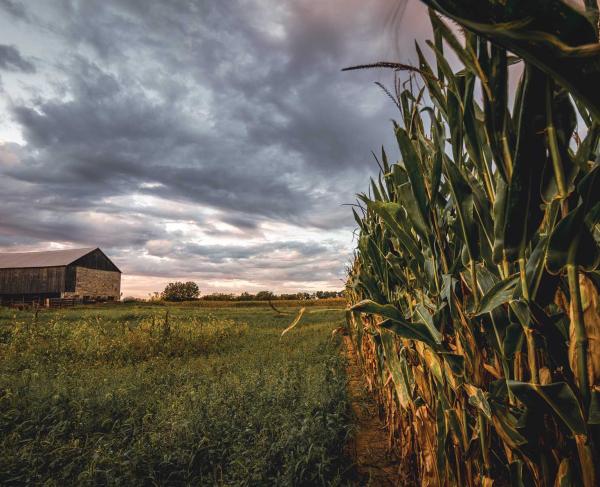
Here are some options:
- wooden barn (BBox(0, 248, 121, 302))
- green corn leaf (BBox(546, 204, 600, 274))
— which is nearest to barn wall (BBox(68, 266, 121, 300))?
wooden barn (BBox(0, 248, 121, 302))

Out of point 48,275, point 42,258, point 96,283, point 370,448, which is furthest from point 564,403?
point 42,258

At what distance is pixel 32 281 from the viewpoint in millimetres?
31594

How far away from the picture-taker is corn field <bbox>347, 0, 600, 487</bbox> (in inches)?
27.5

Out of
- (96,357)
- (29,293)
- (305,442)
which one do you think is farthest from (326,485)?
(29,293)

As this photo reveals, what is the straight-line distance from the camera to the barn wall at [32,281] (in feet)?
102

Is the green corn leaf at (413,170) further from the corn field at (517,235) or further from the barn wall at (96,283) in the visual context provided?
the barn wall at (96,283)

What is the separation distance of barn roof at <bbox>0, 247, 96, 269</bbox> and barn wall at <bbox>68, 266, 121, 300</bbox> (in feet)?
4.92

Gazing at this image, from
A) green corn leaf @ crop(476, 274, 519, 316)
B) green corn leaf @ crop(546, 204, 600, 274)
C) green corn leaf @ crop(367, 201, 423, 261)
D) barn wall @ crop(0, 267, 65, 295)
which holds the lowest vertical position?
green corn leaf @ crop(476, 274, 519, 316)

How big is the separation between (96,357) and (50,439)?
4.83 metres

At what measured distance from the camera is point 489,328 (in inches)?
52.1

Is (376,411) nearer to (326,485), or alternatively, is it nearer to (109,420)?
(326,485)

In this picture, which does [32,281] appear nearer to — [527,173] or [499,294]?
[499,294]

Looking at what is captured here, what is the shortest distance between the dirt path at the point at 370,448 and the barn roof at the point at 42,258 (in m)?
34.3

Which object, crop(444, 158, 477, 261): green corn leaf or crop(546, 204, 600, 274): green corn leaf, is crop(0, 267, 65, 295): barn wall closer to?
crop(444, 158, 477, 261): green corn leaf
